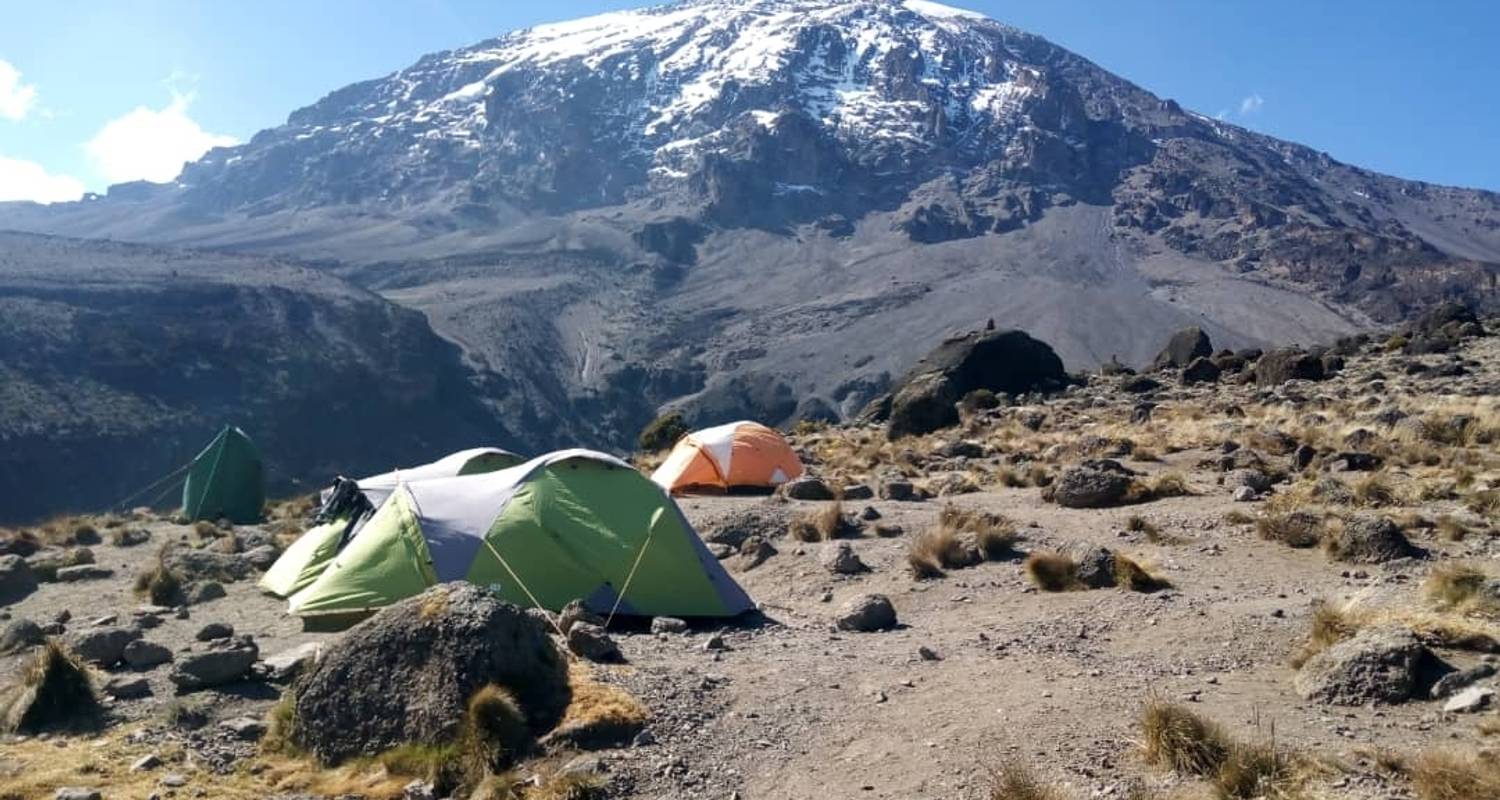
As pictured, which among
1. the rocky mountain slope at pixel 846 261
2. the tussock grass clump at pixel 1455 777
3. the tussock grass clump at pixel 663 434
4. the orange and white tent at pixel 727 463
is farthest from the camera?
the rocky mountain slope at pixel 846 261

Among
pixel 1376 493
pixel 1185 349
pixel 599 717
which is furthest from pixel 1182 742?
pixel 1185 349

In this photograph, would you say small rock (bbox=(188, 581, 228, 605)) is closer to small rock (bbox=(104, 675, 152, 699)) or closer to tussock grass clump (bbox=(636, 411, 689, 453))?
small rock (bbox=(104, 675, 152, 699))

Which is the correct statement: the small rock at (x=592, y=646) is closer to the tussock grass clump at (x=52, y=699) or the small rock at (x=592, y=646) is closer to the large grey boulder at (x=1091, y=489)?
the tussock grass clump at (x=52, y=699)

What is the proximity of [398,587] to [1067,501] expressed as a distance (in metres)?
8.27

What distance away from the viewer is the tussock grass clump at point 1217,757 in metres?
5.04

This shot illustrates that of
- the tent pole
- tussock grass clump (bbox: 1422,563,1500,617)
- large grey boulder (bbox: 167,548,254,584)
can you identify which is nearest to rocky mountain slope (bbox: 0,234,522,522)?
large grey boulder (bbox: 167,548,254,584)

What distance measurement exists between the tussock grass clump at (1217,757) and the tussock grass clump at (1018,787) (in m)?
0.65

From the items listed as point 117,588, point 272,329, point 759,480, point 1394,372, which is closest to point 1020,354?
point 1394,372

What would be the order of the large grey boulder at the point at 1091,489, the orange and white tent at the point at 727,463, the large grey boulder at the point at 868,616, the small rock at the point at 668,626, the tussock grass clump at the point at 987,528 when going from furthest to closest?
the orange and white tent at the point at 727,463 < the large grey boulder at the point at 1091,489 < the tussock grass clump at the point at 987,528 < the small rock at the point at 668,626 < the large grey boulder at the point at 868,616

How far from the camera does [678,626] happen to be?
9586 millimetres

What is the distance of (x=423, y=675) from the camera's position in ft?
22.0

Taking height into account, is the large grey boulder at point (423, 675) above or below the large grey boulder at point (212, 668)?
above

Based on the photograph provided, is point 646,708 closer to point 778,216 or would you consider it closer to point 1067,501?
point 1067,501

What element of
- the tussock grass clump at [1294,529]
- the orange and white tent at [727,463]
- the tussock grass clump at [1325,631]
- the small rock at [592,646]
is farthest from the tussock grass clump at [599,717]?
the orange and white tent at [727,463]
